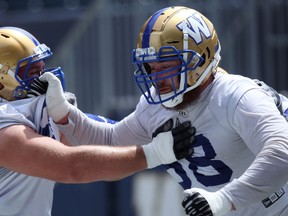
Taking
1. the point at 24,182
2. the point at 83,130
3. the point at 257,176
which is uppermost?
the point at 257,176

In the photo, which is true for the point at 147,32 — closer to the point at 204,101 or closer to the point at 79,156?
the point at 204,101

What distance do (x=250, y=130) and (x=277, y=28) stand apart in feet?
16.3

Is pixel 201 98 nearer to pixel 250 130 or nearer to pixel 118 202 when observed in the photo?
pixel 250 130

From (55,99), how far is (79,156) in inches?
17.0

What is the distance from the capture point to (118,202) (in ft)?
27.7

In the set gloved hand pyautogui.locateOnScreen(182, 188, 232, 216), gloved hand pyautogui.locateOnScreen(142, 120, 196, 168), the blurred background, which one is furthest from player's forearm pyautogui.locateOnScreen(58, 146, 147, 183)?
Result: the blurred background

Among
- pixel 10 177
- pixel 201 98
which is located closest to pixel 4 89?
pixel 10 177

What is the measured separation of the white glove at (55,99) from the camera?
461cm

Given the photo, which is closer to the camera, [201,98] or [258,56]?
[201,98]

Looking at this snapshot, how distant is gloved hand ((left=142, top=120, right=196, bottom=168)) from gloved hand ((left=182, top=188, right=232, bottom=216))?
49 cm

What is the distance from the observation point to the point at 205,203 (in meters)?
3.78

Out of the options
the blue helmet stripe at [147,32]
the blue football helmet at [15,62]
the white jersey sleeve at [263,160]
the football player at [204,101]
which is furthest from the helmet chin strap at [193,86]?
the blue football helmet at [15,62]

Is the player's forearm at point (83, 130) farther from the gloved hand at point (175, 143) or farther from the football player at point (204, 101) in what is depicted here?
the gloved hand at point (175, 143)

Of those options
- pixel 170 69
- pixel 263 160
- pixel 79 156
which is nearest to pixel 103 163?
pixel 79 156
